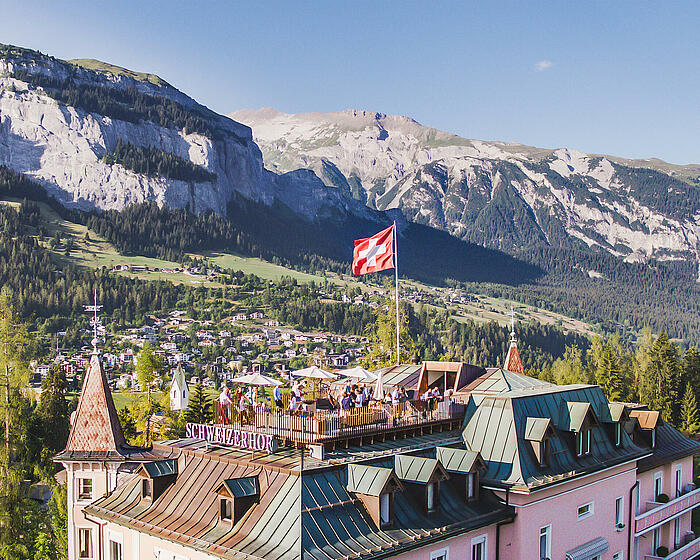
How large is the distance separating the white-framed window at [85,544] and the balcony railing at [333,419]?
32.0 ft

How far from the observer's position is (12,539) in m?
48.8

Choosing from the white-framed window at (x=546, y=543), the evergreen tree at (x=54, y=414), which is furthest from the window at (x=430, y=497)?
the evergreen tree at (x=54, y=414)

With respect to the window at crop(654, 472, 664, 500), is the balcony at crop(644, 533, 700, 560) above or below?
below

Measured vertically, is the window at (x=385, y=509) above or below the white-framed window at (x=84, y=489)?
above

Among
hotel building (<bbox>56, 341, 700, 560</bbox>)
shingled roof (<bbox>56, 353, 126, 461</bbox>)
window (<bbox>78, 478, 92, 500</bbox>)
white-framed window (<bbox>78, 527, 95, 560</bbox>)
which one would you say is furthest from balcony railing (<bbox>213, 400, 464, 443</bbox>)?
white-framed window (<bbox>78, 527, 95, 560</bbox>)

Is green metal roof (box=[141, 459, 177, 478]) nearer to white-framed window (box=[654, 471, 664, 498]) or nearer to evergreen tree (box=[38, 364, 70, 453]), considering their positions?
white-framed window (box=[654, 471, 664, 498])

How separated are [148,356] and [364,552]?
58984 millimetres

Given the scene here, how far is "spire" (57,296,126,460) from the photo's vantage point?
34875 millimetres

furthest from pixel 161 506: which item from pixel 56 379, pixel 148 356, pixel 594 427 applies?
pixel 56 379

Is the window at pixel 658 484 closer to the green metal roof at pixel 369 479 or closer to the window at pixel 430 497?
the window at pixel 430 497

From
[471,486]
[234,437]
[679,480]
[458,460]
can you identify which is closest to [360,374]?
[234,437]

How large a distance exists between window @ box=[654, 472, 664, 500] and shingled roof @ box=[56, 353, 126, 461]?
27053 millimetres

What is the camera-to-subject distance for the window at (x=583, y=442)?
2989cm

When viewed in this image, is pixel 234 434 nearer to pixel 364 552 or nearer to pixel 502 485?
pixel 364 552
